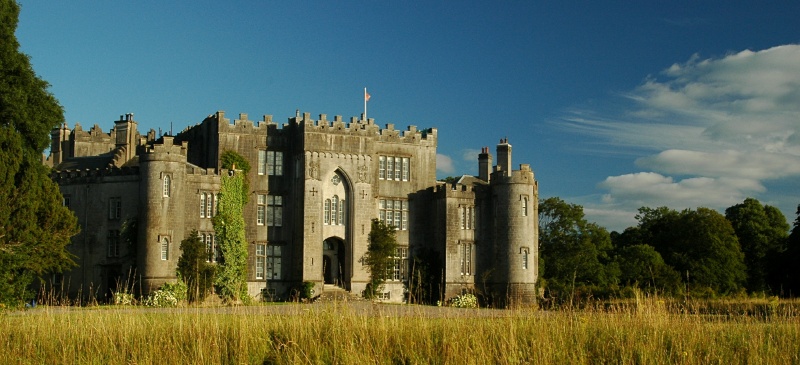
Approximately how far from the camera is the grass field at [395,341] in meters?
14.5

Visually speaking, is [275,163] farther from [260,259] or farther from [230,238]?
[230,238]

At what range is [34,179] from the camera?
26547mm

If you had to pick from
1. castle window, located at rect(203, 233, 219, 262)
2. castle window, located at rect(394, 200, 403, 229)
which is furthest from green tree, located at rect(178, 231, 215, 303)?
castle window, located at rect(394, 200, 403, 229)

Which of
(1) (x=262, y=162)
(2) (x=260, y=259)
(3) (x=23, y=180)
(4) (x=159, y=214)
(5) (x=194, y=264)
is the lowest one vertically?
(5) (x=194, y=264)

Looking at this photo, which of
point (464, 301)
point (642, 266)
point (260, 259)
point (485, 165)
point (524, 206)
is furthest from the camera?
point (642, 266)

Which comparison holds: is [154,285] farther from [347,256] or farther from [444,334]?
[444,334]

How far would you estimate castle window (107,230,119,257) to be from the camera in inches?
1512

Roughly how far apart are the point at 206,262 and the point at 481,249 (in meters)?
13.6

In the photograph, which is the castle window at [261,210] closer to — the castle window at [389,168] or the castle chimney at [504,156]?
the castle window at [389,168]

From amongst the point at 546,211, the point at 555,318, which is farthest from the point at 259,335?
the point at 546,211

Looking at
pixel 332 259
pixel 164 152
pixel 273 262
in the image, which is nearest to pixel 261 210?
pixel 273 262

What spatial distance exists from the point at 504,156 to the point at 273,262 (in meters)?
12.8

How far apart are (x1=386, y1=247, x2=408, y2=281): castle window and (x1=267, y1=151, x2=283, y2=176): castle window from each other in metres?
6.86

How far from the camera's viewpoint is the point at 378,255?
138 ft
